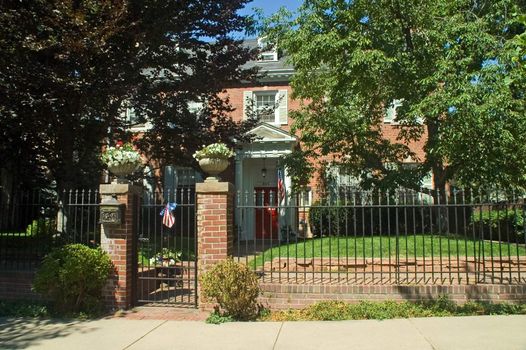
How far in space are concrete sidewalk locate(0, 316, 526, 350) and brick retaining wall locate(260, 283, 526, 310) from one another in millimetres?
591

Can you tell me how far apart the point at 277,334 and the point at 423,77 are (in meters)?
9.58

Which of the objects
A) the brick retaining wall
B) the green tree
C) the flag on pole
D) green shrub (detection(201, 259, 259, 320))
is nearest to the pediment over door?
the green tree

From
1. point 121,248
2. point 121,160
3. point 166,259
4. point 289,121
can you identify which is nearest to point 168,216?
point 121,248

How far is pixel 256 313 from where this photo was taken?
7375 millimetres

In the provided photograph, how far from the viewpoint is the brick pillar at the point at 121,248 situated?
26.0 ft

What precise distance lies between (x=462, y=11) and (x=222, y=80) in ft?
24.4

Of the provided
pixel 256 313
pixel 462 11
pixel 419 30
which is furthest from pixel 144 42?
pixel 462 11

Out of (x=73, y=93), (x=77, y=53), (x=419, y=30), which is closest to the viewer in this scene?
(x=77, y=53)

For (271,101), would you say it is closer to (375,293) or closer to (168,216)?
(168,216)

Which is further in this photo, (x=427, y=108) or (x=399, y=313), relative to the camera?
(x=427, y=108)

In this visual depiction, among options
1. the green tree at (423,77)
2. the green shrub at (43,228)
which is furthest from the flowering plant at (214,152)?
the green tree at (423,77)

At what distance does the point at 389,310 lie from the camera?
23.3 ft

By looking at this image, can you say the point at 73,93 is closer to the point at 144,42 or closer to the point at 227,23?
the point at 144,42

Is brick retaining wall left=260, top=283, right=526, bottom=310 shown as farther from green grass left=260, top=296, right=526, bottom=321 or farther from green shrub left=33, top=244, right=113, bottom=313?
green shrub left=33, top=244, right=113, bottom=313
